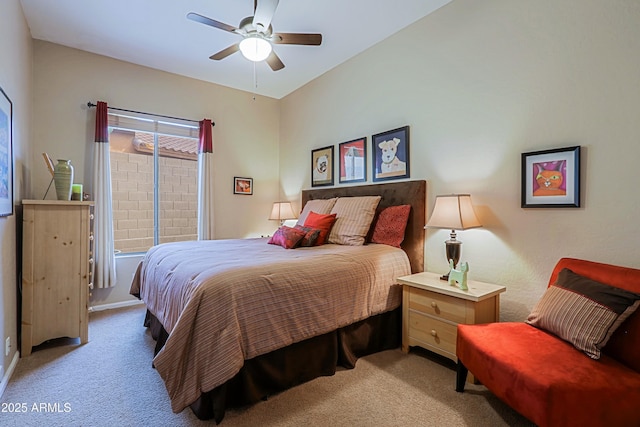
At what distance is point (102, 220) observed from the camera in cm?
332

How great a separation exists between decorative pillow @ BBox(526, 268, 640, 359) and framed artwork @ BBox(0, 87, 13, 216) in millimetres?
3273

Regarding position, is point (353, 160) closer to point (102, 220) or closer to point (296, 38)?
point (296, 38)

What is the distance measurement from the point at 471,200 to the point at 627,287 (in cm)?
112

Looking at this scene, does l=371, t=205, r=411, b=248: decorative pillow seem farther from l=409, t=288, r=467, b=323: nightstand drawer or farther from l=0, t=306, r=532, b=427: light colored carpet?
l=0, t=306, r=532, b=427: light colored carpet

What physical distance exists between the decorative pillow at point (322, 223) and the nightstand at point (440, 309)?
87 cm

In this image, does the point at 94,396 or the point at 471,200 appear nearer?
the point at 94,396

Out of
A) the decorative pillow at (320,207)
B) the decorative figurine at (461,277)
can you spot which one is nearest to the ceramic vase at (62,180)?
the decorative pillow at (320,207)

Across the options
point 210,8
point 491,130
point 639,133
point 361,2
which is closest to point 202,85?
point 210,8

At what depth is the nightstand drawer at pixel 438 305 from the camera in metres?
2.03

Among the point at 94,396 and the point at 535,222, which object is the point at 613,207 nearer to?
the point at 535,222

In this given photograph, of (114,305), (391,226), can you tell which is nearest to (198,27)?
(391,226)

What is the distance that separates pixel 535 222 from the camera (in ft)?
6.87

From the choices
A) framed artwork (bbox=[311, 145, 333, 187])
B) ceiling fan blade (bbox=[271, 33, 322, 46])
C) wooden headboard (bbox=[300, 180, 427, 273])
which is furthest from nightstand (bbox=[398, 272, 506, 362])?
ceiling fan blade (bbox=[271, 33, 322, 46])

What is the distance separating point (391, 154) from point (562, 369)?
2.23m
